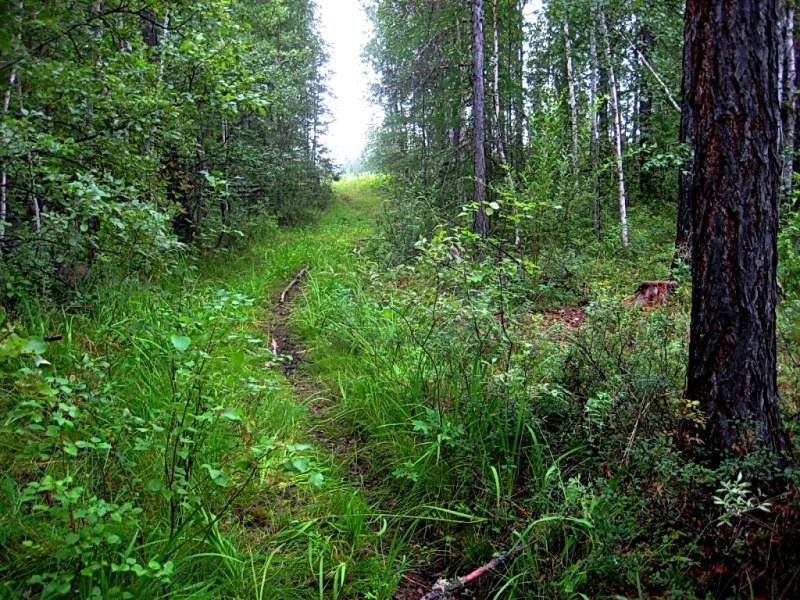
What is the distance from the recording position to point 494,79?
41.4 feet

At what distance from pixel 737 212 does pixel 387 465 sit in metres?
2.78

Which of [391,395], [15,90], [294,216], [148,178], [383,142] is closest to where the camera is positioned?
[391,395]

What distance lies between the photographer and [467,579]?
2570 mm

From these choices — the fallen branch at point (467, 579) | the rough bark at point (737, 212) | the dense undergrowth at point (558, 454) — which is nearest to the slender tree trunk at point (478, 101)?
the dense undergrowth at point (558, 454)

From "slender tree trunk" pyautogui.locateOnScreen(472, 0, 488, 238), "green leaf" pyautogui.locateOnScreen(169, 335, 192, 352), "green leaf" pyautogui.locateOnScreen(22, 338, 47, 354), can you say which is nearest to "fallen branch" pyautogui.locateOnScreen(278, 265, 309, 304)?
"slender tree trunk" pyautogui.locateOnScreen(472, 0, 488, 238)

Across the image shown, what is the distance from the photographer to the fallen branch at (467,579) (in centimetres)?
254

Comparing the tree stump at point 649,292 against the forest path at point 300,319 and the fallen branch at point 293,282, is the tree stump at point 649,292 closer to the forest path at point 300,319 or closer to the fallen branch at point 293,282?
the forest path at point 300,319

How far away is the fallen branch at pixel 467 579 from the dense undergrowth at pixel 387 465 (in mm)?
60

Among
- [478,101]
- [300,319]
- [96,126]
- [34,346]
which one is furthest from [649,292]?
[96,126]

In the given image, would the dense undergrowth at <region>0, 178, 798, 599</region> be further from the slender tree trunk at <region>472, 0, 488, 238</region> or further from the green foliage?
the slender tree trunk at <region>472, 0, 488, 238</region>

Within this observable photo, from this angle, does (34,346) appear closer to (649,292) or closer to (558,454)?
(558,454)

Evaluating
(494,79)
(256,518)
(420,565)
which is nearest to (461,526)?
(420,565)

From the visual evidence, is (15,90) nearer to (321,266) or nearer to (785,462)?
(321,266)

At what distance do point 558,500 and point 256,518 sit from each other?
1.85m
